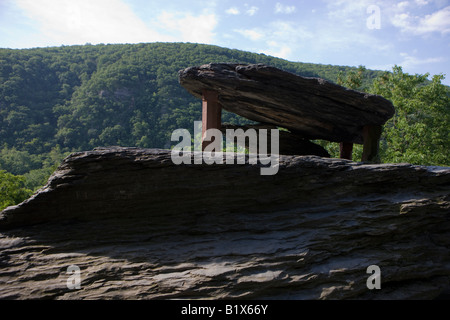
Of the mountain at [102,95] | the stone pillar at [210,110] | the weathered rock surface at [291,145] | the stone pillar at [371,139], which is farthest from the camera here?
the mountain at [102,95]

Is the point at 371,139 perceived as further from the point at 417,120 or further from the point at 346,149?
the point at 417,120

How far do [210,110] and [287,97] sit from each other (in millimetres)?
2307

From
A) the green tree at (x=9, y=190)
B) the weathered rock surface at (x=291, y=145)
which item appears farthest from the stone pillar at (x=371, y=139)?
the green tree at (x=9, y=190)

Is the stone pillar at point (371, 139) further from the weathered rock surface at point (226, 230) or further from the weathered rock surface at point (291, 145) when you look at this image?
the weathered rock surface at point (226, 230)

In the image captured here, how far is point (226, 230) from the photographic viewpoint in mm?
6645

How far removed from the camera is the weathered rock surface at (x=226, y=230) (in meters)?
5.75

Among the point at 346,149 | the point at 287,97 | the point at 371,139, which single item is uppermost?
the point at 287,97

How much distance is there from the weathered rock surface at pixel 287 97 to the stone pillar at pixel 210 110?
17cm

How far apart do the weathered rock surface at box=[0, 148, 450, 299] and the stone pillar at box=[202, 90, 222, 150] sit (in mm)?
2663

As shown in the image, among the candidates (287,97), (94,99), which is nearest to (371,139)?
(287,97)

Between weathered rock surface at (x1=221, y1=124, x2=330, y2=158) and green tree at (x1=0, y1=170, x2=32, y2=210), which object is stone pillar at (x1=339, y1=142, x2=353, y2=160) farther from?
green tree at (x1=0, y1=170, x2=32, y2=210)

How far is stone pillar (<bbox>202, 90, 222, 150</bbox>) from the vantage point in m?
8.91
